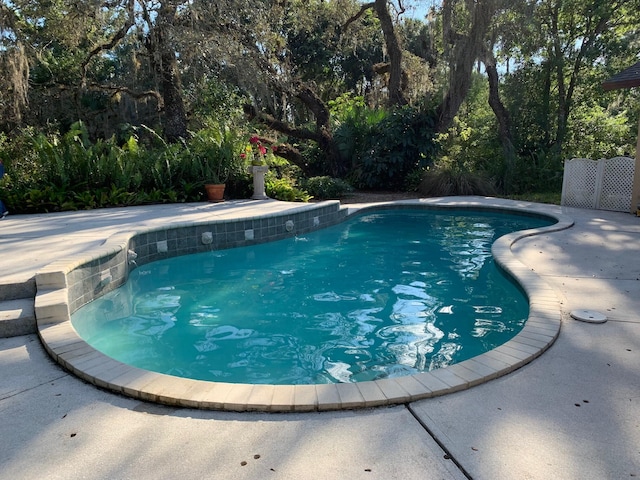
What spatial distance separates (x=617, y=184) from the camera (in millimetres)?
9102

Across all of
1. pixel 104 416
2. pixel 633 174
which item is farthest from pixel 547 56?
pixel 104 416

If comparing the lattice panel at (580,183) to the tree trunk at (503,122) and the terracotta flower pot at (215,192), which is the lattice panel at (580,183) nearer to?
the tree trunk at (503,122)

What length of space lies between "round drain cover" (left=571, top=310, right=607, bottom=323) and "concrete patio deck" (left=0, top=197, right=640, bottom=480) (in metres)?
0.26

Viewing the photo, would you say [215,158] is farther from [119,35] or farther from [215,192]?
Result: [119,35]

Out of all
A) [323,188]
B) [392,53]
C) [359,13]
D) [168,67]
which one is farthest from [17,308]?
[359,13]

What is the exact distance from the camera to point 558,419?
6.90 feet

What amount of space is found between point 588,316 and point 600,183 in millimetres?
7359

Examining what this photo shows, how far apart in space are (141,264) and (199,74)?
6635 millimetres

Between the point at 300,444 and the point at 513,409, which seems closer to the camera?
the point at 300,444

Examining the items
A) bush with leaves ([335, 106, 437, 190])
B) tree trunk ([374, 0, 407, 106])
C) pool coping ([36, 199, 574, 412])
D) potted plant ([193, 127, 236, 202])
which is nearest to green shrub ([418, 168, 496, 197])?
bush with leaves ([335, 106, 437, 190])

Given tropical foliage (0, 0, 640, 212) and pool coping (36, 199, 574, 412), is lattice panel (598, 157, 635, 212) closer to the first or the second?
tropical foliage (0, 0, 640, 212)

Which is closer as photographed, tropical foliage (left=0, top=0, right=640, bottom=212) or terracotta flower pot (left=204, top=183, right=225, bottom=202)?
terracotta flower pot (left=204, top=183, right=225, bottom=202)

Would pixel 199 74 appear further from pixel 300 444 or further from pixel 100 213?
pixel 300 444

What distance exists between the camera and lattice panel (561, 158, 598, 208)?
9500 mm
